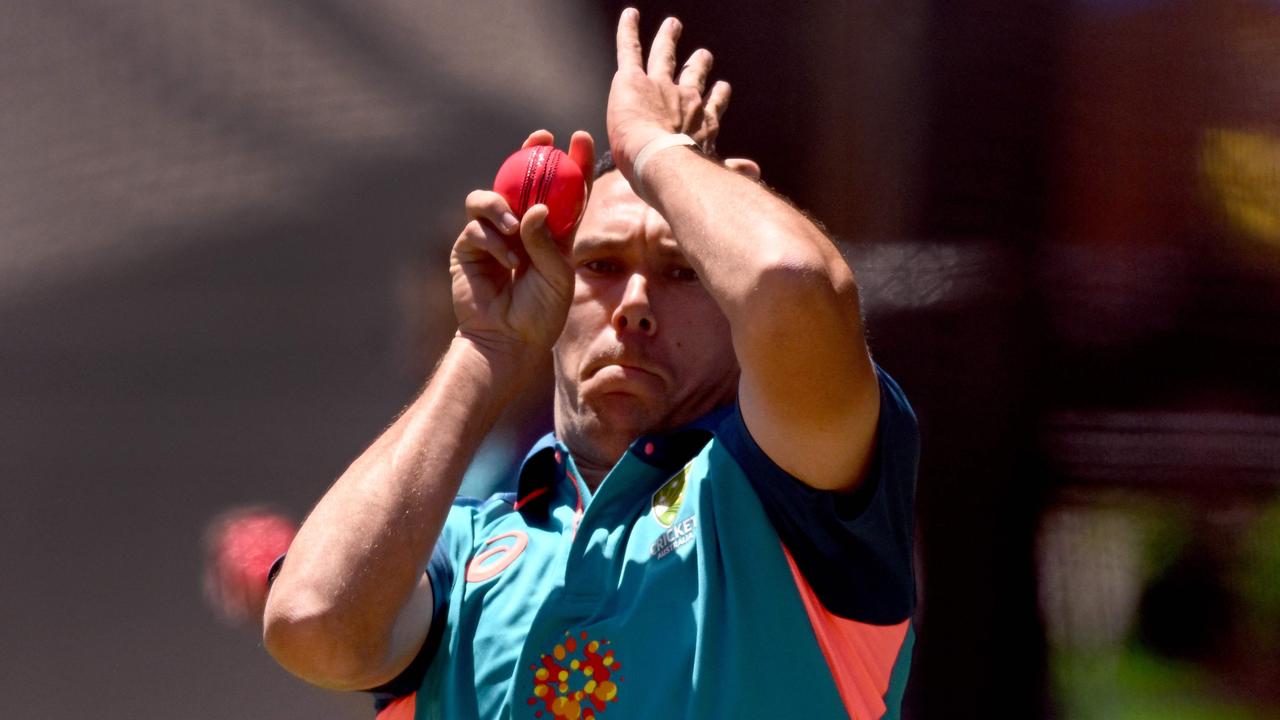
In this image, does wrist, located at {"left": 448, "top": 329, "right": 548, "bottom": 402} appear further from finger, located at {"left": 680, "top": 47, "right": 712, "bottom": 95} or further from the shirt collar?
finger, located at {"left": 680, "top": 47, "right": 712, "bottom": 95}

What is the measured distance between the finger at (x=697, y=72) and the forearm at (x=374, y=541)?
0.50 metres

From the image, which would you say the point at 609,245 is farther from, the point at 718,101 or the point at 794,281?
the point at 794,281

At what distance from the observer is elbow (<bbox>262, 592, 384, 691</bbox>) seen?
5.30 ft

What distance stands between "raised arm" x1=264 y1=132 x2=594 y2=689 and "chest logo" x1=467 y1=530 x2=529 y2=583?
0.08 m

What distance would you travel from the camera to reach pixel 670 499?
1748 millimetres

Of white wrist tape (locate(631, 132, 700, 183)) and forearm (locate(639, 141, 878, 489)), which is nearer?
forearm (locate(639, 141, 878, 489))

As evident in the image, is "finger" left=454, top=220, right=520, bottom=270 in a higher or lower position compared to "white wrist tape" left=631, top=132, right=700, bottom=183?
lower

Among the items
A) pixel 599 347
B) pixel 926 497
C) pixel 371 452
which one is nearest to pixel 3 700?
pixel 371 452

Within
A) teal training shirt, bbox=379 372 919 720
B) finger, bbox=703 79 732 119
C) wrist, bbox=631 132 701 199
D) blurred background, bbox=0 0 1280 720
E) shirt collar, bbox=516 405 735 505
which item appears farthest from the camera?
blurred background, bbox=0 0 1280 720

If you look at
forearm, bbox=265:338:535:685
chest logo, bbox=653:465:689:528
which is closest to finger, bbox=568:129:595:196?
forearm, bbox=265:338:535:685

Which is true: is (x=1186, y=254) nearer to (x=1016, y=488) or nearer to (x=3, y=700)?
(x=1016, y=488)

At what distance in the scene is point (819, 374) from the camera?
149 cm

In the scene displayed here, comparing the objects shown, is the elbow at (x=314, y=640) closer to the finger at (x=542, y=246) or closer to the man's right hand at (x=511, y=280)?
the man's right hand at (x=511, y=280)

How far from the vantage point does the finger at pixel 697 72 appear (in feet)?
6.18
